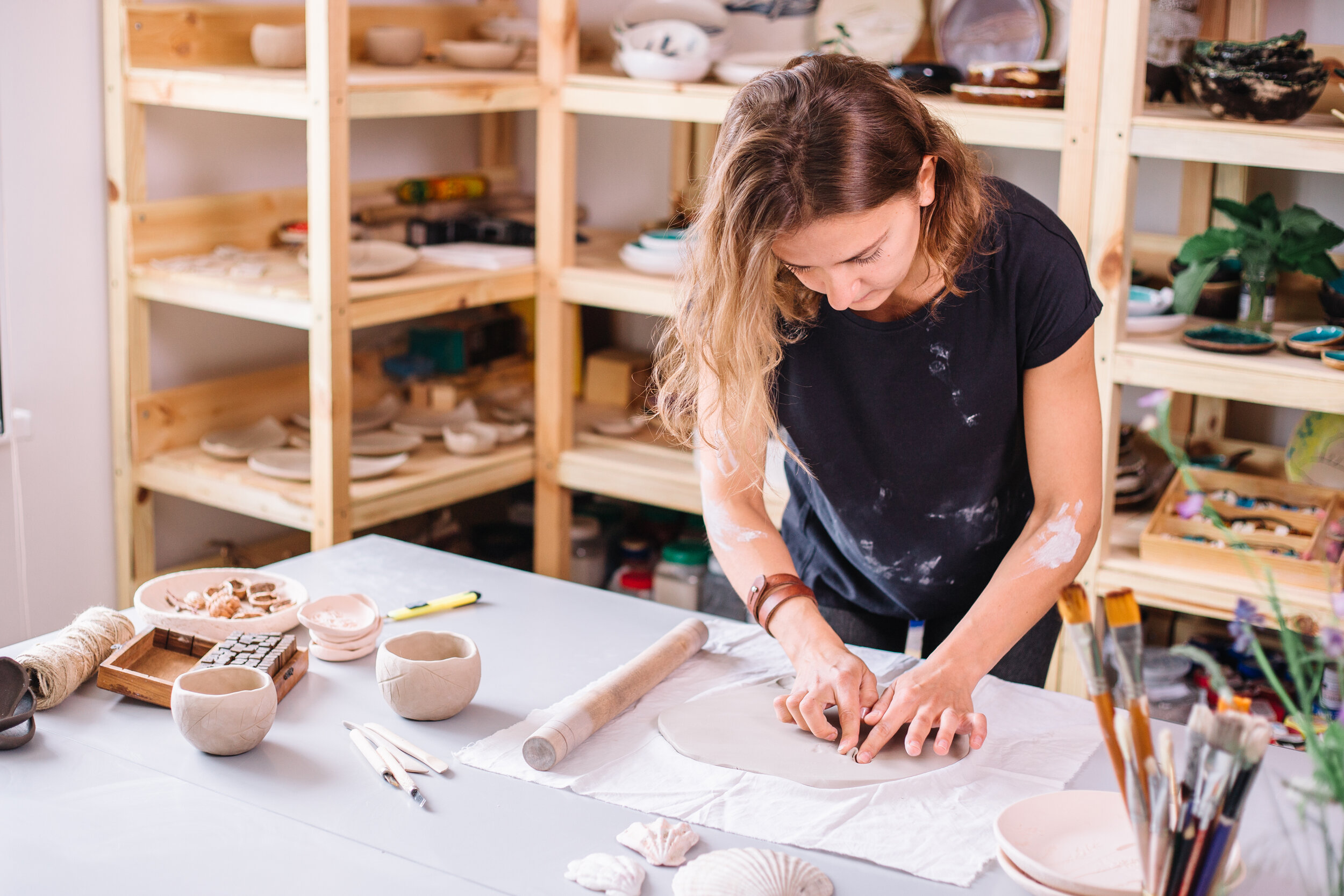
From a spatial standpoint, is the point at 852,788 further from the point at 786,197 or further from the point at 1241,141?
the point at 1241,141

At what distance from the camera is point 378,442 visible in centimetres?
278

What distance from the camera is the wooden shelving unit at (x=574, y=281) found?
2.57 metres

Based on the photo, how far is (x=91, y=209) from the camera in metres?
2.53

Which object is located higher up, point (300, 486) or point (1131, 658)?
point (1131, 658)

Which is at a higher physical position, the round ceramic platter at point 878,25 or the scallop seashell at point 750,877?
the round ceramic platter at point 878,25

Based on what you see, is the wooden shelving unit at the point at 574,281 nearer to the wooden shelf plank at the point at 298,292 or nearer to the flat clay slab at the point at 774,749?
the wooden shelf plank at the point at 298,292

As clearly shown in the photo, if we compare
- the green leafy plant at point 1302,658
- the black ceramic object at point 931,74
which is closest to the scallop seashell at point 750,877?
the green leafy plant at point 1302,658

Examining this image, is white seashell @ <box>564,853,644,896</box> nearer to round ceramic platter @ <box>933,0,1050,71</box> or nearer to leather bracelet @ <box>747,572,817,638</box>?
leather bracelet @ <box>747,572,817,638</box>

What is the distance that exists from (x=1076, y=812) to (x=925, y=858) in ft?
0.48

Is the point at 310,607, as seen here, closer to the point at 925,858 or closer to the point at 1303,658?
the point at 925,858

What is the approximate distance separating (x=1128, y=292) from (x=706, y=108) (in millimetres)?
872

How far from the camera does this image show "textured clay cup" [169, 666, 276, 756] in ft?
4.05

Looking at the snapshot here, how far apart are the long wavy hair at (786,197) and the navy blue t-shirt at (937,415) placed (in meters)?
0.06

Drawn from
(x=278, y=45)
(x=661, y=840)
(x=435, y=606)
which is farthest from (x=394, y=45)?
(x=661, y=840)
